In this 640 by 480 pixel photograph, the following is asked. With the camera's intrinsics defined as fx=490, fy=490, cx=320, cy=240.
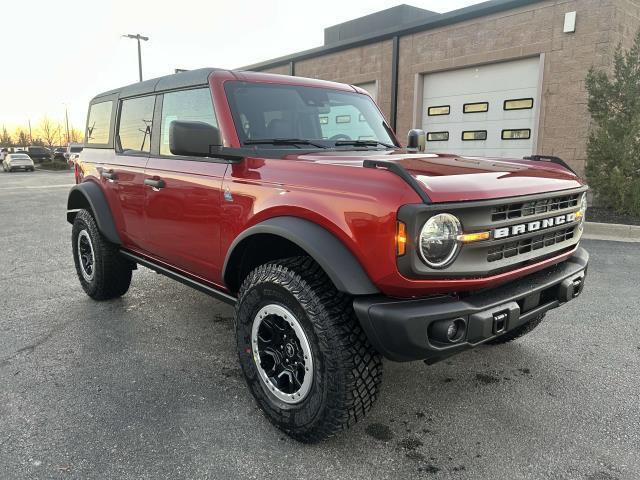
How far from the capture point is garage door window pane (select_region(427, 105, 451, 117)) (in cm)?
1261

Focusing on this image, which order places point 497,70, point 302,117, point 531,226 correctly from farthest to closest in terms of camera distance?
point 497,70
point 302,117
point 531,226

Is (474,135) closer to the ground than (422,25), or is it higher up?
closer to the ground

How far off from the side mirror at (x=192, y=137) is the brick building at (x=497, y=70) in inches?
382

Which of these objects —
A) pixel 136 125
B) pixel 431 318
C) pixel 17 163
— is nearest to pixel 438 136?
pixel 136 125

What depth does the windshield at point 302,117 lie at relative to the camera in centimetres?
307

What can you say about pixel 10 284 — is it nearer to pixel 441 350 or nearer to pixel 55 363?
pixel 55 363

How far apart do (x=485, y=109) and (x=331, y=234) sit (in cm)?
1069

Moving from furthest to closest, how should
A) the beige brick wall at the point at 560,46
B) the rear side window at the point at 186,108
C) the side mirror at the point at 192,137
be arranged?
the beige brick wall at the point at 560,46 → the rear side window at the point at 186,108 → the side mirror at the point at 192,137

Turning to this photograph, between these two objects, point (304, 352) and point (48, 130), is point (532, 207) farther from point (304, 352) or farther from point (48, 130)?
point (48, 130)

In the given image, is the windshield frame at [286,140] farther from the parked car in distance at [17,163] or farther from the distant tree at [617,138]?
the parked car in distance at [17,163]

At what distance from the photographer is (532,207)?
2.42 meters

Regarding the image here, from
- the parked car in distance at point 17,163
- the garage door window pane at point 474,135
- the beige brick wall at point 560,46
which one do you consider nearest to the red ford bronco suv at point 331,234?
the beige brick wall at point 560,46

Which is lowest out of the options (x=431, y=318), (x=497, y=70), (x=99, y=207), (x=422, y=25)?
(x=431, y=318)

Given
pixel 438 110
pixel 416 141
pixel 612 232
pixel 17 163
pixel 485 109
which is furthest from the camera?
pixel 17 163
